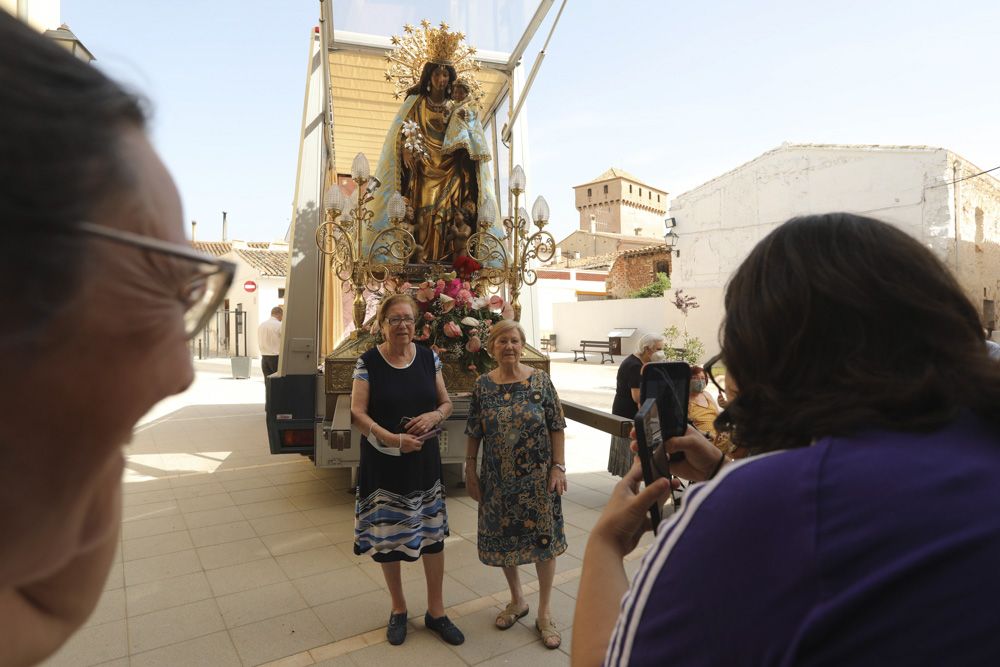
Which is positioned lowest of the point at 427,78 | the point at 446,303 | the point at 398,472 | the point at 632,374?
the point at 398,472

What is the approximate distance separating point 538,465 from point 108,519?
9.60 feet

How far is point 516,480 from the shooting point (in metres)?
3.35

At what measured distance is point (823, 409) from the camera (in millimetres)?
862

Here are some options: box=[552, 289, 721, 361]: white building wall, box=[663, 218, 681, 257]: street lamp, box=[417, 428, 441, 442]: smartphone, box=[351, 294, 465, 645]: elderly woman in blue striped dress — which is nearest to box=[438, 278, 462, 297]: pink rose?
box=[351, 294, 465, 645]: elderly woman in blue striped dress

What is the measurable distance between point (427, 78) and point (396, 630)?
4339 millimetres

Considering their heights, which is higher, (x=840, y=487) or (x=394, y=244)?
(x=394, y=244)

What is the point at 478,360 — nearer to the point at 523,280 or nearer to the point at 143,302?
the point at 523,280

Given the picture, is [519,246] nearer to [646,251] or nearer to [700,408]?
[700,408]

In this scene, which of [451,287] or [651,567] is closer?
[651,567]

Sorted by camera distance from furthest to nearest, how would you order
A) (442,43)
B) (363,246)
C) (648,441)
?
(442,43), (363,246), (648,441)

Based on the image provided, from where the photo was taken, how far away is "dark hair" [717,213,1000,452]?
84 cm

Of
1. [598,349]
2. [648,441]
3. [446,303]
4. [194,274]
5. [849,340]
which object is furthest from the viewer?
[598,349]

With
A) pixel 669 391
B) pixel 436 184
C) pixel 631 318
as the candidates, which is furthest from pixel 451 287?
pixel 631 318

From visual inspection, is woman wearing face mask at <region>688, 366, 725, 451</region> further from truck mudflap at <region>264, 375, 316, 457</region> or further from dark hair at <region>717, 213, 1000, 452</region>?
dark hair at <region>717, 213, 1000, 452</region>
